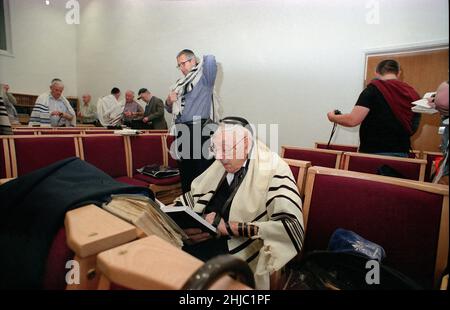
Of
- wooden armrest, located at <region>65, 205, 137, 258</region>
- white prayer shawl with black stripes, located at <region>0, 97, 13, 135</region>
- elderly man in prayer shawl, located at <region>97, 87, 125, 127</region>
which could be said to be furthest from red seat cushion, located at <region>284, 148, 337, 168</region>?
elderly man in prayer shawl, located at <region>97, 87, 125, 127</region>

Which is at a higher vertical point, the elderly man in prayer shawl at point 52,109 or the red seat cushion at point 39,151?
the elderly man in prayer shawl at point 52,109

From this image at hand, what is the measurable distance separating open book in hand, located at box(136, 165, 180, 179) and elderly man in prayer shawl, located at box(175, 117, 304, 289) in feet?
4.17

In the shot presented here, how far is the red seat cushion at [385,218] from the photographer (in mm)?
859

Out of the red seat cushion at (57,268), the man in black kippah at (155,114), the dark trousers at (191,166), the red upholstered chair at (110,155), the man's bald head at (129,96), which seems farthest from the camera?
the man's bald head at (129,96)

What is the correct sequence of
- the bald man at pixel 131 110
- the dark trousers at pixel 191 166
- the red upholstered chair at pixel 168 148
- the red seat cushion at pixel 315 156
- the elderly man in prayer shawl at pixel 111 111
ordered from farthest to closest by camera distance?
the elderly man in prayer shawl at pixel 111 111 < the bald man at pixel 131 110 < the red upholstered chair at pixel 168 148 < the dark trousers at pixel 191 166 < the red seat cushion at pixel 315 156

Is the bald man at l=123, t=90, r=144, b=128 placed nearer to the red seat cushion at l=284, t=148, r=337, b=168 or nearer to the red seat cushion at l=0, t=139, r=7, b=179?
the red seat cushion at l=0, t=139, r=7, b=179

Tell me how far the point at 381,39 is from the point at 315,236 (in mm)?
3560

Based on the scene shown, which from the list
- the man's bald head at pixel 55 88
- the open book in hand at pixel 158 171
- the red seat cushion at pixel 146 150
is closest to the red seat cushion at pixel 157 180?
the open book in hand at pixel 158 171

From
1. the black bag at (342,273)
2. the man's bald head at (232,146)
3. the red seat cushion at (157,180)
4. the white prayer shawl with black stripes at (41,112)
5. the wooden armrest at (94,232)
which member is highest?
the white prayer shawl with black stripes at (41,112)

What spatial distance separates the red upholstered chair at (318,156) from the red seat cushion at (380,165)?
116 mm

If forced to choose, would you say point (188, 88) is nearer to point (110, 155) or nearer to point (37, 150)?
point (110, 155)

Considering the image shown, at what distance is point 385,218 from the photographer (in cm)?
95

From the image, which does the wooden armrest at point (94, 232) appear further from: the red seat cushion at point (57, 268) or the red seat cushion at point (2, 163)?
the red seat cushion at point (2, 163)

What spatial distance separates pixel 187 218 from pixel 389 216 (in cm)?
76
